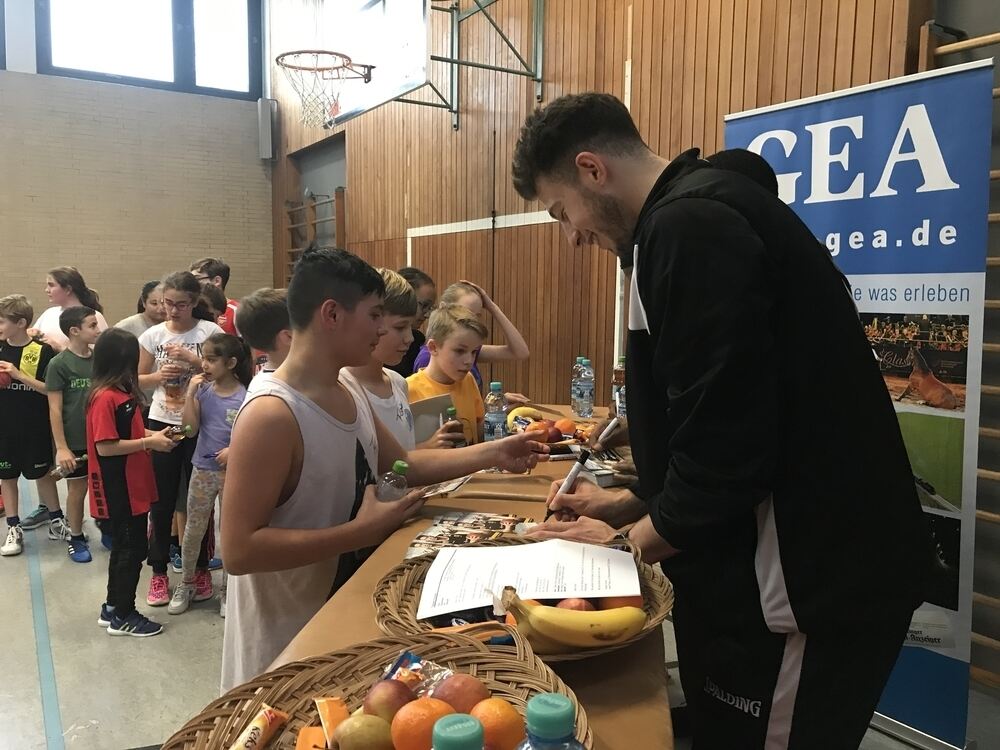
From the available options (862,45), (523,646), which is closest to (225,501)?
(523,646)

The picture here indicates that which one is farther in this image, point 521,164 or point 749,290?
point 521,164

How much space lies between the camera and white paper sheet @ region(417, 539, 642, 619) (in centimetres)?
121

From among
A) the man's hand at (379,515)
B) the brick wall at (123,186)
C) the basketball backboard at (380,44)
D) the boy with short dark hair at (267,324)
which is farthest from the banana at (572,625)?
the brick wall at (123,186)

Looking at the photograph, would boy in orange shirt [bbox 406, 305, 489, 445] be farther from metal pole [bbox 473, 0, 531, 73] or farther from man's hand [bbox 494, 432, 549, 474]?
metal pole [bbox 473, 0, 531, 73]

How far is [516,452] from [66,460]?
320cm

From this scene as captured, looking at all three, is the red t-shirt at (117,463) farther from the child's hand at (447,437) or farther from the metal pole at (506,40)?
the metal pole at (506,40)

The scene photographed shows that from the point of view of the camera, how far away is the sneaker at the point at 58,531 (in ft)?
15.6

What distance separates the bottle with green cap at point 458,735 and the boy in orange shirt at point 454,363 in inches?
82.7

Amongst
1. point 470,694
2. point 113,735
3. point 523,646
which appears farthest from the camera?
point 113,735

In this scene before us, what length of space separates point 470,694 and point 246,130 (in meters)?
11.3

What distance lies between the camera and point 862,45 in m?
3.34

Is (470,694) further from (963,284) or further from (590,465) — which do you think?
(963,284)

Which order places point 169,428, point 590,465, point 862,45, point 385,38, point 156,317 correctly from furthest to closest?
1. point 385,38
2. point 156,317
3. point 169,428
4. point 862,45
5. point 590,465

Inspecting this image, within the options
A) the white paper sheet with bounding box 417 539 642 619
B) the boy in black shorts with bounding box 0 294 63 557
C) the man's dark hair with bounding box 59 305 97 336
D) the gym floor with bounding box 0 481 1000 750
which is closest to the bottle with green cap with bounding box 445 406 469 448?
the white paper sheet with bounding box 417 539 642 619
